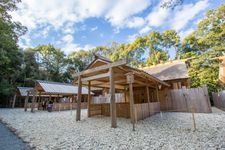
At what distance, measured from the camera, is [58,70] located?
40.3m

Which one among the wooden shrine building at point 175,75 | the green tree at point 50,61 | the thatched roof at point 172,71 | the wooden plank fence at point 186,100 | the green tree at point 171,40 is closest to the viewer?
the wooden plank fence at point 186,100

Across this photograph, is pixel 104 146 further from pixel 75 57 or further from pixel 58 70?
pixel 75 57

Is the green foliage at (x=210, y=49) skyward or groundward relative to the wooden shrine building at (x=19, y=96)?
skyward

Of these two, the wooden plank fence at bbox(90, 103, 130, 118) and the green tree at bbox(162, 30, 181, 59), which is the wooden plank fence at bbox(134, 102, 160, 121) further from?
the green tree at bbox(162, 30, 181, 59)

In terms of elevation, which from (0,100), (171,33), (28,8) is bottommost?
(0,100)

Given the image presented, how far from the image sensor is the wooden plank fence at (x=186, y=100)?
41.1 ft

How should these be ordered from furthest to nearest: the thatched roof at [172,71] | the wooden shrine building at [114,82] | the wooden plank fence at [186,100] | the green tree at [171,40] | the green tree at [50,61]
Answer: the green tree at [50,61] < the green tree at [171,40] < the thatched roof at [172,71] < the wooden plank fence at [186,100] < the wooden shrine building at [114,82]

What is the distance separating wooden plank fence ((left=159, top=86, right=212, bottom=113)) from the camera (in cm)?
1253

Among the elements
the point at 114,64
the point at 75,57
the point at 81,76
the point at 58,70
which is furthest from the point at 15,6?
the point at 75,57

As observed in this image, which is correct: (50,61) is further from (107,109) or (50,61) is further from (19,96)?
(107,109)

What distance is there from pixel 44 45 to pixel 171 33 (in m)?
30.0

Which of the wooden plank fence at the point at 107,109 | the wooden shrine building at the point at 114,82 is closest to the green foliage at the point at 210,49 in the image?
the wooden shrine building at the point at 114,82

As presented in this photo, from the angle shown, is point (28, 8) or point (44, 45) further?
point (44, 45)

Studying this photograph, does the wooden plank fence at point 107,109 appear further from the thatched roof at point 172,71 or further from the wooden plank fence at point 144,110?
the thatched roof at point 172,71
